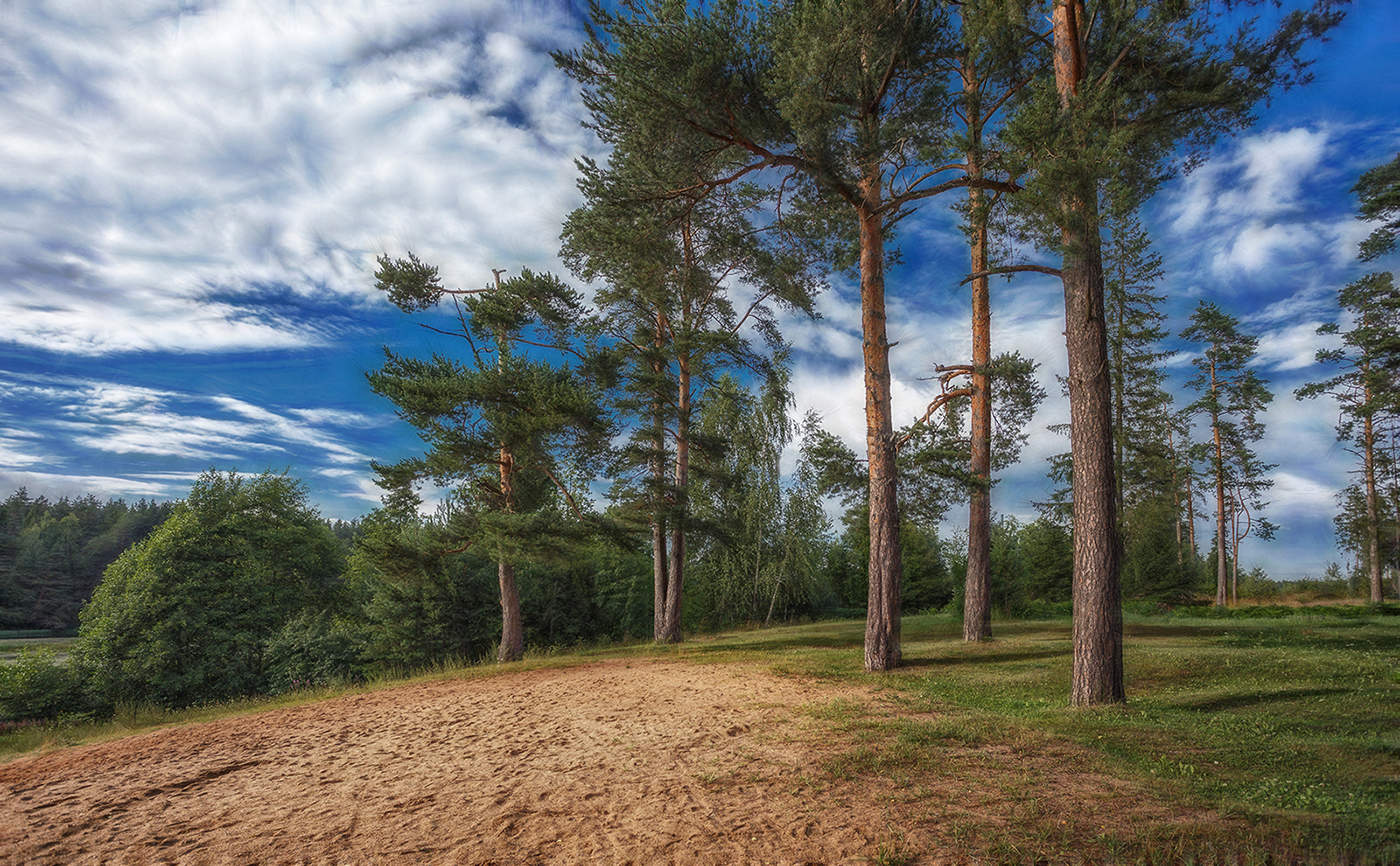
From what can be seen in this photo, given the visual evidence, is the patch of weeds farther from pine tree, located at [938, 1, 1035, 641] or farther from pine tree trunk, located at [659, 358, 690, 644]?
pine tree trunk, located at [659, 358, 690, 644]

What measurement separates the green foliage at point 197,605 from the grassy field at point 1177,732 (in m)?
9.61

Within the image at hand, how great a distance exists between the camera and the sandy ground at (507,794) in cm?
369

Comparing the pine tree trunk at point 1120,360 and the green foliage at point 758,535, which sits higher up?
the pine tree trunk at point 1120,360

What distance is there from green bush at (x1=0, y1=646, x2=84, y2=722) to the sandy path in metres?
14.0

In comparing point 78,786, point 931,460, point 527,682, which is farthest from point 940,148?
point 78,786

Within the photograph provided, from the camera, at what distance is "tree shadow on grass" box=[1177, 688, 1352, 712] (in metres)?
6.83

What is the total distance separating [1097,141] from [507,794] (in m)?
9.32

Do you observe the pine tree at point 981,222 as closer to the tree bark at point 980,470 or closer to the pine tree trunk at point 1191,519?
the tree bark at point 980,470

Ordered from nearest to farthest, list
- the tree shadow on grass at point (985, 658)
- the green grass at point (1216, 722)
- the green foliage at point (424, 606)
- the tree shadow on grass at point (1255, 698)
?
the green grass at point (1216, 722), the tree shadow on grass at point (1255, 698), the tree shadow on grass at point (985, 658), the green foliage at point (424, 606)

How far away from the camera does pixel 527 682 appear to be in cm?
1108

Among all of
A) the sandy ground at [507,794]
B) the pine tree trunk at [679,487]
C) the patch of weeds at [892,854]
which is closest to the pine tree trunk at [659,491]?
the pine tree trunk at [679,487]

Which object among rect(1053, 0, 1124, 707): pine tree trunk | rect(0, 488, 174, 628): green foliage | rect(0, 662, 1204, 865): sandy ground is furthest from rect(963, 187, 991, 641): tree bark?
rect(0, 488, 174, 628): green foliage

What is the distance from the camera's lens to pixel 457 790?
479cm

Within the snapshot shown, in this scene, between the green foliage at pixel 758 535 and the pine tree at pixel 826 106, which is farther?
the green foliage at pixel 758 535
